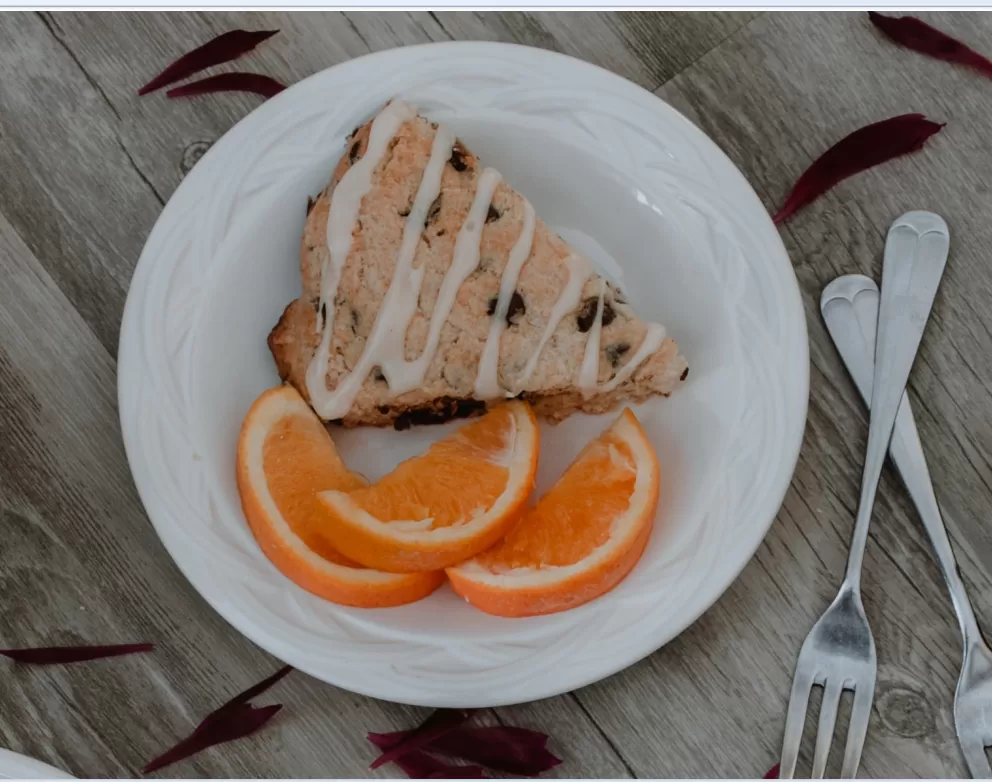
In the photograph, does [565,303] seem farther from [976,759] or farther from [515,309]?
[976,759]

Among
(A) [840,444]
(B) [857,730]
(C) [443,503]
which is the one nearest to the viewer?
(C) [443,503]

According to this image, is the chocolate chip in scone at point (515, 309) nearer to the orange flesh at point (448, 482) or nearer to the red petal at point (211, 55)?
the orange flesh at point (448, 482)

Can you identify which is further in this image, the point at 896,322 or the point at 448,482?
the point at 896,322

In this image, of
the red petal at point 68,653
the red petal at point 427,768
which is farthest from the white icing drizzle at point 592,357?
the red petal at point 68,653

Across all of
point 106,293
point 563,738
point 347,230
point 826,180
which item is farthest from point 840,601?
point 106,293

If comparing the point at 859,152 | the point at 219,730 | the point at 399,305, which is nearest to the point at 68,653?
the point at 219,730

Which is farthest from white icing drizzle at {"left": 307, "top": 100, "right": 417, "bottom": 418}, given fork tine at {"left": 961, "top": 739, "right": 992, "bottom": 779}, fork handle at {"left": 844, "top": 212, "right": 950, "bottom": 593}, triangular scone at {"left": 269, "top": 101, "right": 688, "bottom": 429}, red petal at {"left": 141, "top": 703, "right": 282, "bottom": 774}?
fork tine at {"left": 961, "top": 739, "right": 992, "bottom": 779}
